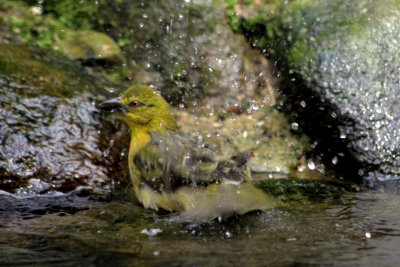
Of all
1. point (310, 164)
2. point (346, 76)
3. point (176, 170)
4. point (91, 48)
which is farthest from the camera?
point (91, 48)

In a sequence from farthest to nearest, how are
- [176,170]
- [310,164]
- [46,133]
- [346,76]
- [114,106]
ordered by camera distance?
[310,164] < [346,76] < [46,133] < [114,106] < [176,170]

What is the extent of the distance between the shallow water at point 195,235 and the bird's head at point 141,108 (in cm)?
86

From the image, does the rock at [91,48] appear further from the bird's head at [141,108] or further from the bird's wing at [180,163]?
the bird's wing at [180,163]

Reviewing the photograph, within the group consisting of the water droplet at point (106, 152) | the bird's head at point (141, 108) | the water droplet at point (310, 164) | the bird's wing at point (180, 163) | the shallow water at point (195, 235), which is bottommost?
the shallow water at point (195, 235)

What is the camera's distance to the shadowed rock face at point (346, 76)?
7.34 m

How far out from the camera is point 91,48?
28.0ft

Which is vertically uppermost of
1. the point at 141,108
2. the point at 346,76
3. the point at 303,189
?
the point at 346,76

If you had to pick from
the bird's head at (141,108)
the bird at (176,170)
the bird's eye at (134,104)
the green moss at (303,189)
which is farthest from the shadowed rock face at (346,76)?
the bird's eye at (134,104)

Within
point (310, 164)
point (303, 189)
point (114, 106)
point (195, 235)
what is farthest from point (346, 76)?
point (195, 235)

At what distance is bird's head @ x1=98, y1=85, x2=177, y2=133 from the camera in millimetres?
6035

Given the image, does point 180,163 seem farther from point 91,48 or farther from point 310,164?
point 91,48

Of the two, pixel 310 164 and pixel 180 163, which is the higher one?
pixel 180 163

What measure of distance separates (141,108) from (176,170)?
2.72 feet

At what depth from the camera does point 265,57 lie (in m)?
8.66
